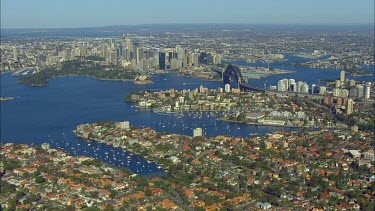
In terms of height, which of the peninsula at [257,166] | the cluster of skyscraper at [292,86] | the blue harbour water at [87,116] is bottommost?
the blue harbour water at [87,116]

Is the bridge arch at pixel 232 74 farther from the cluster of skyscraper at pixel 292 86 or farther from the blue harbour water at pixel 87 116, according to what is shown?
the cluster of skyscraper at pixel 292 86

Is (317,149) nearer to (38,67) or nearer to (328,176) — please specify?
(328,176)

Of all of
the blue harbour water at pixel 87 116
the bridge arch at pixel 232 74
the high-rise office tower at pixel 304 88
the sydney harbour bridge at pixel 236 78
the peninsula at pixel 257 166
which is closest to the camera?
the peninsula at pixel 257 166

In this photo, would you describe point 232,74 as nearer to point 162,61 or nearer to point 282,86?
point 282,86

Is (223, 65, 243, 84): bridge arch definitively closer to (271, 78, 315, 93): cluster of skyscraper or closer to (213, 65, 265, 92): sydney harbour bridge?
(213, 65, 265, 92): sydney harbour bridge

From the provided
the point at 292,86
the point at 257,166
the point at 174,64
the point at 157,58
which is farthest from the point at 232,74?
the point at 257,166

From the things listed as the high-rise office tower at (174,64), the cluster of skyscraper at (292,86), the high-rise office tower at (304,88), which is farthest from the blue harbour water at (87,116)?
the high-rise office tower at (174,64)

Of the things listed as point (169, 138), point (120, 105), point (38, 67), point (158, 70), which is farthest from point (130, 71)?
point (169, 138)
